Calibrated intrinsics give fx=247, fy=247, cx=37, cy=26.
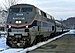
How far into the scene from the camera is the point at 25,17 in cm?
2047

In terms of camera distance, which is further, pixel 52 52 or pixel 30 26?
pixel 30 26

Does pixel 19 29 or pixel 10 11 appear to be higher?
pixel 10 11

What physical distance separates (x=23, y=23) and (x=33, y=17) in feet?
3.81

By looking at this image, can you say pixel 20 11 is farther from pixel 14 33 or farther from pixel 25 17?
pixel 14 33

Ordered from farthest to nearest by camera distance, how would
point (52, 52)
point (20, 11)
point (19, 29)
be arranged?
point (20, 11)
point (19, 29)
point (52, 52)

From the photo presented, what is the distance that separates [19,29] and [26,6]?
9.86ft

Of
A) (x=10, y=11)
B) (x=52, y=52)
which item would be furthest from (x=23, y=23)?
(x=52, y=52)

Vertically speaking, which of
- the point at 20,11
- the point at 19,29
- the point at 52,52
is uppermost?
the point at 20,11

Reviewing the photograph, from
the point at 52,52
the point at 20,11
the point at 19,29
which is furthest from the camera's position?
the point at 20,11

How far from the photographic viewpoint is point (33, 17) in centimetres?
2069

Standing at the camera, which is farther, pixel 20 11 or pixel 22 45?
pixel 20 11

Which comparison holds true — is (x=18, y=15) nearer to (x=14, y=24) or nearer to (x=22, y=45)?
(x=14, y=24)

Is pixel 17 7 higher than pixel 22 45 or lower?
higher

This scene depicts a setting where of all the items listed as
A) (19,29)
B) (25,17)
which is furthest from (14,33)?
(25,17)
